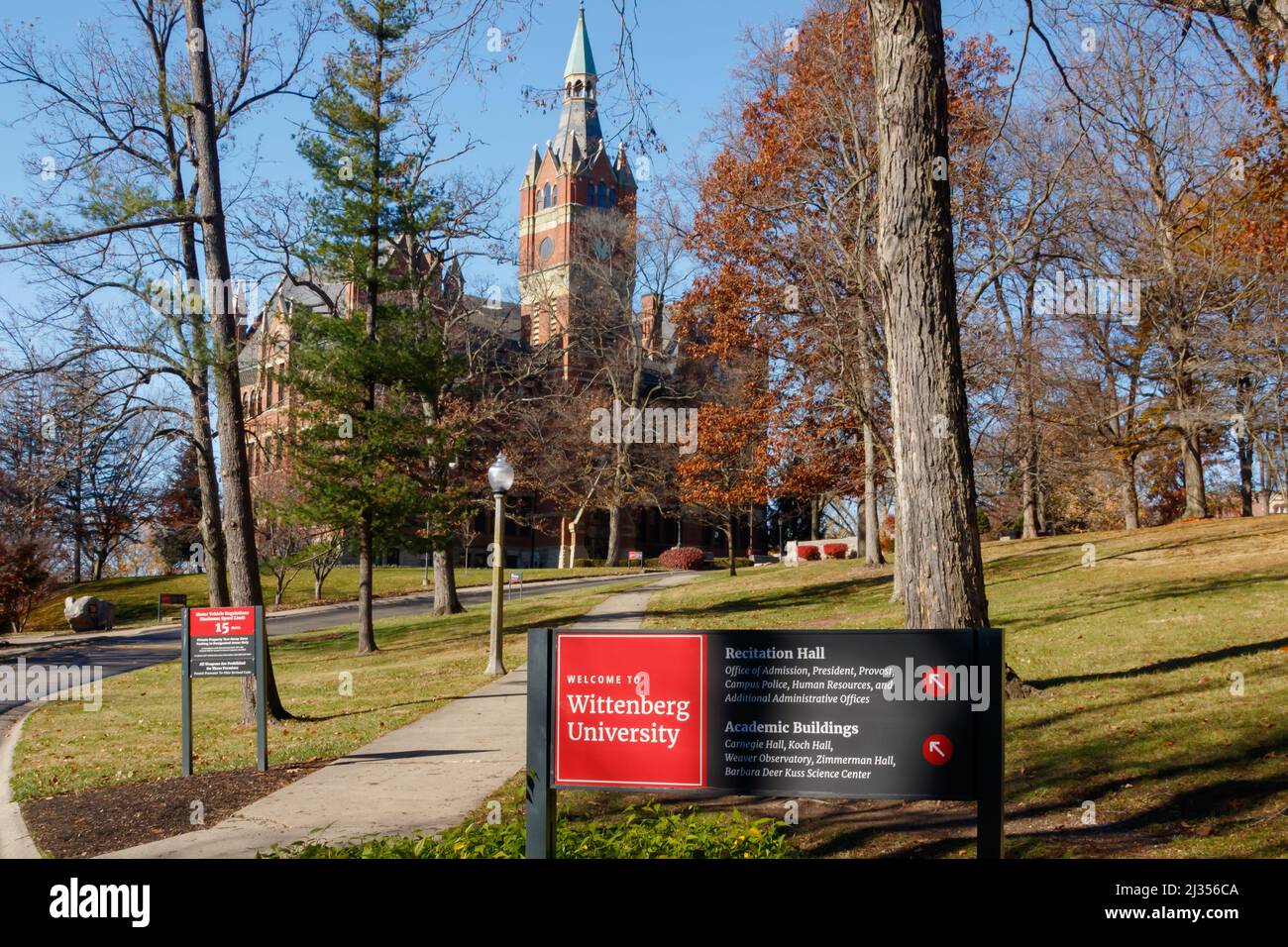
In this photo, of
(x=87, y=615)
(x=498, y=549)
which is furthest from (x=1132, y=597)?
(x=87, y=615)

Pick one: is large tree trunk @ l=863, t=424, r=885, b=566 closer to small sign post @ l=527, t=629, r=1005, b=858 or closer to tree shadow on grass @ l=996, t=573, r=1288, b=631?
tree shadow on grass @ l=996, t=573, r=1288, b=631

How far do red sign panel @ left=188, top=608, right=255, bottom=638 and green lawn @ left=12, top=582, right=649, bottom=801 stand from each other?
128 centimetres

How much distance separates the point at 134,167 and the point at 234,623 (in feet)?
27.5

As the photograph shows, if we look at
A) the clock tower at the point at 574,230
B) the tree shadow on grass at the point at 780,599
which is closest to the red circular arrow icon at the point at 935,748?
the tree shadow on grass at the point at 780,599

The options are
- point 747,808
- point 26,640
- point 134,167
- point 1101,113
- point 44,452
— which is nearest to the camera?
point 747,808

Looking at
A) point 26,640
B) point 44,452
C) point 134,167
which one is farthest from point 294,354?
point 26,640

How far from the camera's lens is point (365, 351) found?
70.9 feet

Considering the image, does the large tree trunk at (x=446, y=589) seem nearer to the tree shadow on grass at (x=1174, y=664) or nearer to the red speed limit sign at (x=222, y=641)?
the red speed limit sign at (x=222, y=641)

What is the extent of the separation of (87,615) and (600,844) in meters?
32.1

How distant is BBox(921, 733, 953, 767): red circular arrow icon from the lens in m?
4.63

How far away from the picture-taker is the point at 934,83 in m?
8.49

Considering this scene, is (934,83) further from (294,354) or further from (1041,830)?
(294,354)

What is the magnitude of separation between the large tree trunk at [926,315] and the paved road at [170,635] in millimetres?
12570

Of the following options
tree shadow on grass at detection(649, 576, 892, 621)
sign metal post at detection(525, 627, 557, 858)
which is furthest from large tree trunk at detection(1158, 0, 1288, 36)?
tree shadow on grass at detection(649, 576, 892, 621)
